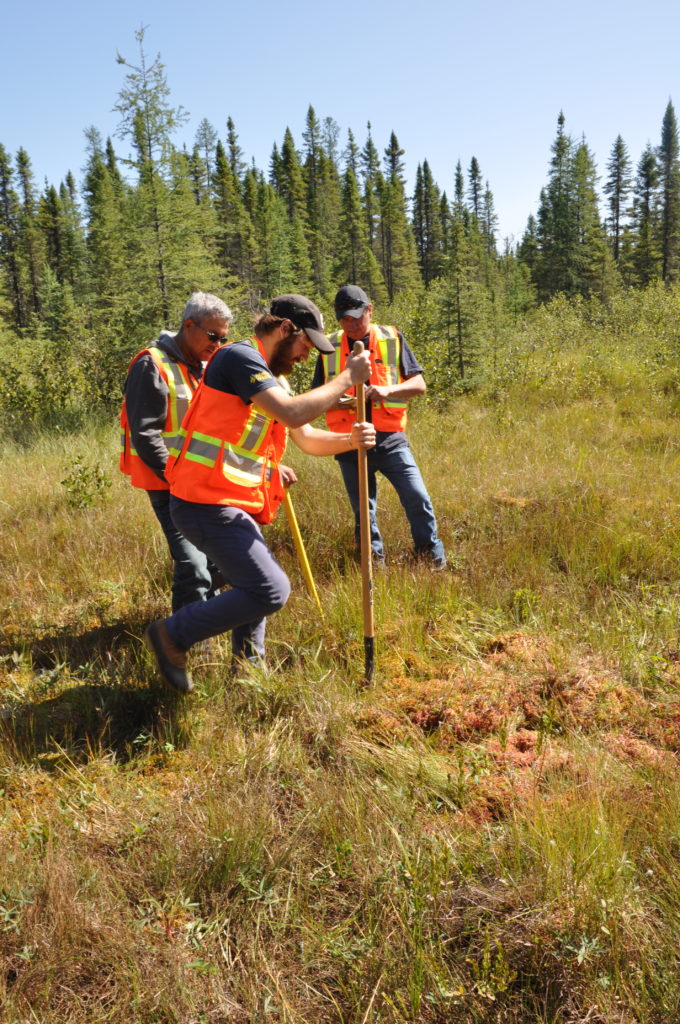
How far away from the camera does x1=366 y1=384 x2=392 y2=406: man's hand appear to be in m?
4.39

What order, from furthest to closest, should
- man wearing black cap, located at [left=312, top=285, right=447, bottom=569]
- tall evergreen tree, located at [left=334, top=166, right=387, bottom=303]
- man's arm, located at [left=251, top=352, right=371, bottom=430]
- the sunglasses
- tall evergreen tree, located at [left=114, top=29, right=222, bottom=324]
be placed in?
tall evergreen tree, located at [left=334, top=166, right=387, bottom=303] < tall evergreen tree, located at [left=114, top=29, right=222, bottom=324] < man wearing black cap, located at [left=312, top=285, right=447, bottom=569] < the sunglasses < man's arm, located at [left=251, top=352, right=371, bottom=430]

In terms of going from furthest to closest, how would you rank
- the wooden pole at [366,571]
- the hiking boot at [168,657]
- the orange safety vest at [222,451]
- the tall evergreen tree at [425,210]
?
the tall evergreen tree at [425,210]
the wooden pole at [366,571]
the hiking boot at [168,657]
the orange safety vest at [222,451]

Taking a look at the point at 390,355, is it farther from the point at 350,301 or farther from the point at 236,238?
the point at 236,238

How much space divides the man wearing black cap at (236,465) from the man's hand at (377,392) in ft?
3.93

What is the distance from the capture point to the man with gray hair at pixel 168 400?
3627 mm

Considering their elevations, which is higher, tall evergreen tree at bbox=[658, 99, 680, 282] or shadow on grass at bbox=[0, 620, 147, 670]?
tall evergreen tree at bbox=[658, 99, 680, 282]

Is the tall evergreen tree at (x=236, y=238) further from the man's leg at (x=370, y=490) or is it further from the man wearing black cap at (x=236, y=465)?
the man wearing black cap at (x=236, y=465)

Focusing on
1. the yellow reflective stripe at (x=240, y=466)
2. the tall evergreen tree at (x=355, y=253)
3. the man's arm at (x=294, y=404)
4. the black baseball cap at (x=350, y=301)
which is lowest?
the yellow reflective stripe at (x=240, y=466)

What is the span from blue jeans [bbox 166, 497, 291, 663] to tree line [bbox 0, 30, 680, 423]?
971 centimetres

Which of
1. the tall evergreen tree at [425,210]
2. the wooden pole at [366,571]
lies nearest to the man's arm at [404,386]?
the wooden pole at [366,571]

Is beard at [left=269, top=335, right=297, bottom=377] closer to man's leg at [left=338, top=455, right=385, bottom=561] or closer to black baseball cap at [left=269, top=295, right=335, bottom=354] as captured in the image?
black baseball cap at [left=269, top=295, right=335, bottom=354]

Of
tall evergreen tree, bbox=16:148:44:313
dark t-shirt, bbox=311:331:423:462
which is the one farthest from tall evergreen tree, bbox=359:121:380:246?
dark t-shirt, bbox=311:331:423:462

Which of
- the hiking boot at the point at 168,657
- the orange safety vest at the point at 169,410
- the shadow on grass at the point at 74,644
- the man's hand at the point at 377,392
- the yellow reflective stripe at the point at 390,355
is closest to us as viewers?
the hiking boot at the point at 168,657

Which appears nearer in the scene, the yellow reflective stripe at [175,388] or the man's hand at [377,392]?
the yellow reflective stripe at [175,388]
